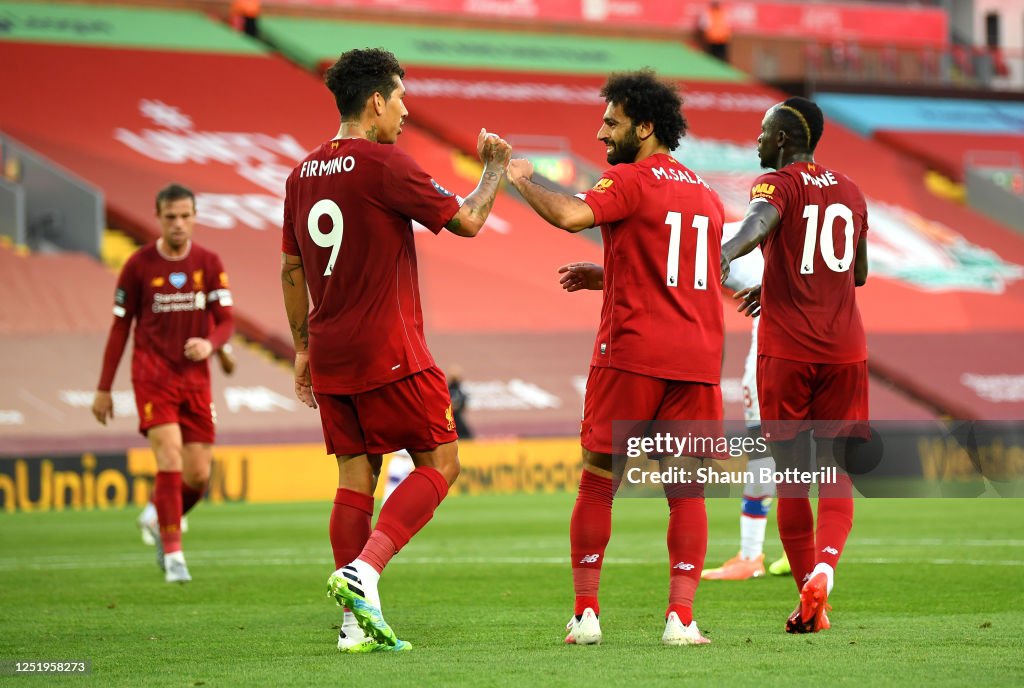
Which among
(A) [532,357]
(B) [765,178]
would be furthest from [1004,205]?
(B) [765,178]

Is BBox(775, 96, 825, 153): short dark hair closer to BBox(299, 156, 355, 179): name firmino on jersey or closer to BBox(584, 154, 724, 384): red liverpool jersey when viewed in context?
BBox(584, 154, 724, 384): red liverpool jersey

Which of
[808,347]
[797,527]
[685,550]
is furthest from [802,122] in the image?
[685,550]

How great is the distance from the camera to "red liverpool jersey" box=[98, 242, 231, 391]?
33.6 feet

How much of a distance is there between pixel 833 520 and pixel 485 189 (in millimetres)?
2210

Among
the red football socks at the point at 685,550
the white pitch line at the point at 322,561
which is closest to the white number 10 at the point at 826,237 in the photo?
the red football socks at the point at 685,550

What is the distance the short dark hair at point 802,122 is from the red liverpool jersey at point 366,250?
6.15 feet

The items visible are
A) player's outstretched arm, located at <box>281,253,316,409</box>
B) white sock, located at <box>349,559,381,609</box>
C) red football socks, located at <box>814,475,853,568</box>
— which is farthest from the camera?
red football socks, located at <box>814,475,853,568</box>

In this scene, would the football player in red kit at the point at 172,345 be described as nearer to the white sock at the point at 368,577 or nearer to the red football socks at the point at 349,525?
the red football socks at the point at 349,525

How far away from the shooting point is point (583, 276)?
667 centimetres

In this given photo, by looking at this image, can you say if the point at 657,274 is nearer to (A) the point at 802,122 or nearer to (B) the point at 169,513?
(A) the point at 802,122

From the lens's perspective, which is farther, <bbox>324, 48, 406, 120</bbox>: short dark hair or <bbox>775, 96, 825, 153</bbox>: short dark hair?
<bbox>775, 96, 825, 153</bbox>: short dark hair

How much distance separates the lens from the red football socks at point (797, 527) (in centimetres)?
708

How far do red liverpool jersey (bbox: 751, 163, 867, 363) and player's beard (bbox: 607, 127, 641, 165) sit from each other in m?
0.80

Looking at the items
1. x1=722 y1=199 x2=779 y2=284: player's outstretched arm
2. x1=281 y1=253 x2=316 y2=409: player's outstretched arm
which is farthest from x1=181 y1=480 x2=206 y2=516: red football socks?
x1=722 y1=199 x2=779 y2=284: player's outstretched arm
